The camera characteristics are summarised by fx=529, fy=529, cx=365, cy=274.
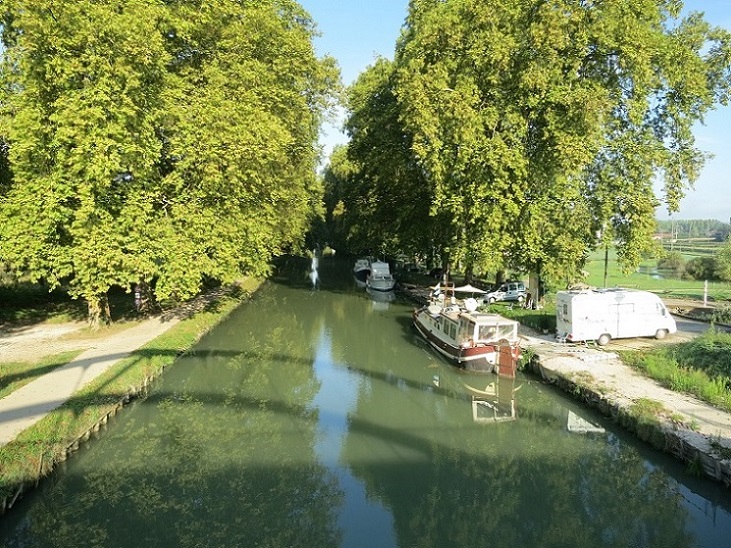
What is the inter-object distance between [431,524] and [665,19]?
1318 inches

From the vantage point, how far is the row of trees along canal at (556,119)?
2878cm

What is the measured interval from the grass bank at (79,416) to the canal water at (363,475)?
486 millimetres

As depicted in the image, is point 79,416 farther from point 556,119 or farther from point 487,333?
point 556,119

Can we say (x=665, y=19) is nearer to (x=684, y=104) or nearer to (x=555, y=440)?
(x=684, y=104)

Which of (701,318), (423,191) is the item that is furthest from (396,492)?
(423,191)

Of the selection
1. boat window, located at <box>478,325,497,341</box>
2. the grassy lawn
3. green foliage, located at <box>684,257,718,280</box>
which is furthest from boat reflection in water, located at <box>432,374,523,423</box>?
green foliage, located at <box>684,257,718,280</box>

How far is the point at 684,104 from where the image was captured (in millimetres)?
29609

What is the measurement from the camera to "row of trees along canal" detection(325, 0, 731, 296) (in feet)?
94.4

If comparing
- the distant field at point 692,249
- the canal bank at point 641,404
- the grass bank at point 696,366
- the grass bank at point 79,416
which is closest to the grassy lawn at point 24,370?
the grass bank at point 79,416

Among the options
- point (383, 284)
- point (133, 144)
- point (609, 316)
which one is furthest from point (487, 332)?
point (383, 284)

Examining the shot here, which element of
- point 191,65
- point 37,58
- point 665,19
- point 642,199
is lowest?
point 642,199

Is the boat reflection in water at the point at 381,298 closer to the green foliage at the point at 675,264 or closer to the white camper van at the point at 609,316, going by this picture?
the white camper van at the point at 609,316

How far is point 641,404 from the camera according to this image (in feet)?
55.3

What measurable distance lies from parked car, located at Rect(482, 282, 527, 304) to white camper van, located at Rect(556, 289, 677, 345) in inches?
495
